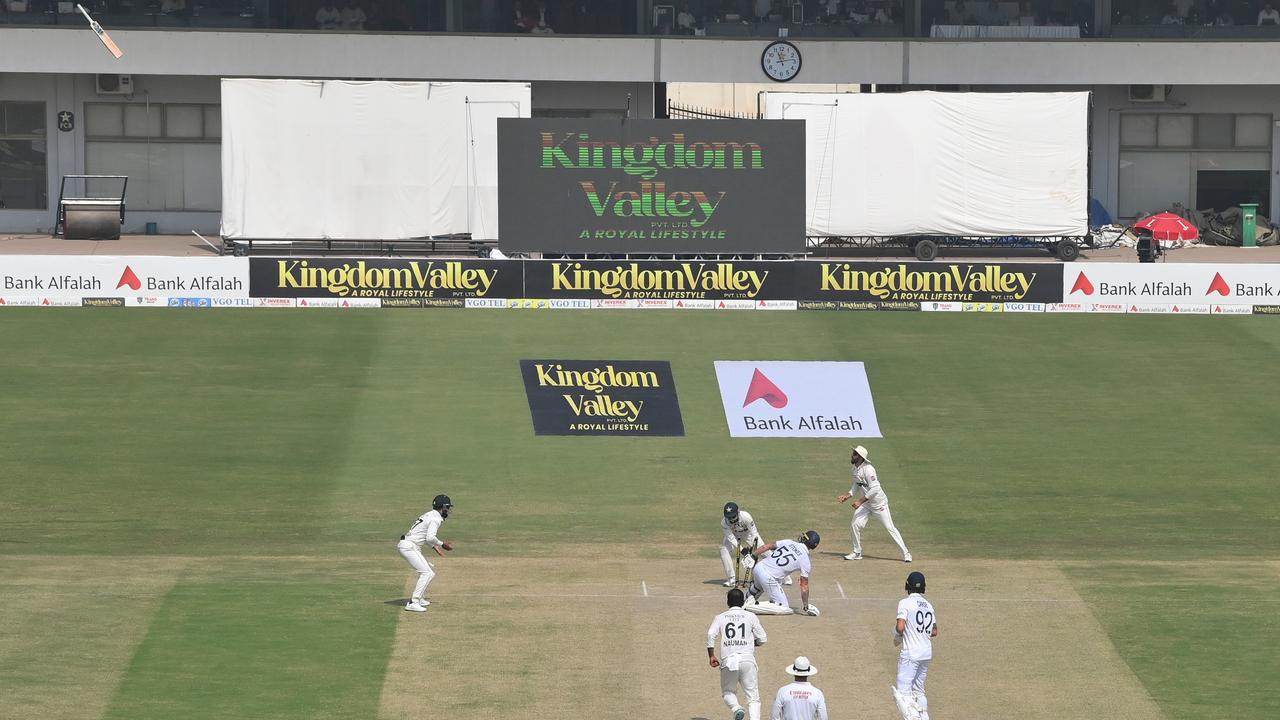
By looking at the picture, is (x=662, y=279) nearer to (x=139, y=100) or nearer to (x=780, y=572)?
(x=780, y=572)

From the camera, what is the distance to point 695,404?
32656 mm

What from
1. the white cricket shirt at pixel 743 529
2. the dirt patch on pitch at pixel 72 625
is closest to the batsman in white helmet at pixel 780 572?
the white cricket shirt at pixel 743 529

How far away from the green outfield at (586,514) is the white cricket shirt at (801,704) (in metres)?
2.75

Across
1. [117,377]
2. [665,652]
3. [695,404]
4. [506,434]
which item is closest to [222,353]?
[117,377]

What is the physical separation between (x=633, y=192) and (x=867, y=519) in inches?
639

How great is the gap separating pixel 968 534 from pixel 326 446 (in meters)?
10.7

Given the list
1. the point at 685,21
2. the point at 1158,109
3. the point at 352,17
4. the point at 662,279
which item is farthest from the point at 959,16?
the point at 662,279

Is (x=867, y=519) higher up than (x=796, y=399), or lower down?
lower down

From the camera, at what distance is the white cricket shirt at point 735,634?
59.4 ft

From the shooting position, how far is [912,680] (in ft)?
60.5

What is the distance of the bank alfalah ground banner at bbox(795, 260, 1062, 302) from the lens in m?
37.8

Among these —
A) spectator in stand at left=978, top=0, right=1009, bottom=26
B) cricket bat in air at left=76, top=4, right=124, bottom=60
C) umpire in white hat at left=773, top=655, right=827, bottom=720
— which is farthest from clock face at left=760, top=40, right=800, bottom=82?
umpire in white hat at left=773, top=655, right=827, bottom=720

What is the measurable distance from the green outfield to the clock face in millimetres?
15400

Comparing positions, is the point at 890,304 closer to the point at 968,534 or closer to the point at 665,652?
the point at 968,534
